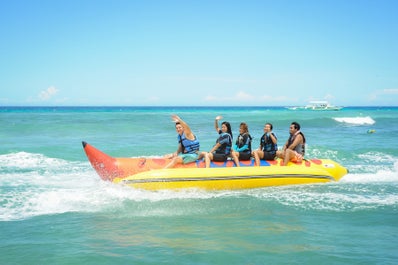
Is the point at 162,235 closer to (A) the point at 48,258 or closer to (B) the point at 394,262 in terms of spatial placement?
(A) the point at 48,258

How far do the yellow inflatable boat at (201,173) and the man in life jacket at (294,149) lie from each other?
0.10m

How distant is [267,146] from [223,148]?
89cm

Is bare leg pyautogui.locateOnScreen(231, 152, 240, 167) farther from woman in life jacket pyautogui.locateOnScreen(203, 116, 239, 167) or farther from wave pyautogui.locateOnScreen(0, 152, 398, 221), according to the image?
wave pyautogui.locateOnScreen(0, 152, 398, 221)

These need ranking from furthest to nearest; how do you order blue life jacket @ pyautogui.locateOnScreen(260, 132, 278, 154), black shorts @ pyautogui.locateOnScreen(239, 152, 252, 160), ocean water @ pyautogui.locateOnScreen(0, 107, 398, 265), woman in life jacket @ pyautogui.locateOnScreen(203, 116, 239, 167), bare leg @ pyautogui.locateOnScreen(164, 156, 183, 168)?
blue life jacket @ pyautogui.locateOnScreen(260, 132, 278, 154)
black shorts @ pyautogui.locateOnScreen(239, 152, 252, 160)
woman in life jacket @ pyautogui.locateOnScreen(203, 116, 239, 167)
bare leg @ pyautogui.locateOnScreen(164, 156, 183, 168)
ocean water @ pyautogui.locateOnScreen(0, 107, 398, 265)

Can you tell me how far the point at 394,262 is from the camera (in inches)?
156

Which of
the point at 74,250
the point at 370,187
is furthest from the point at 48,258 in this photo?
the point at 370,187

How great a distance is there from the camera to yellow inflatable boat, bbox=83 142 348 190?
6.64 m

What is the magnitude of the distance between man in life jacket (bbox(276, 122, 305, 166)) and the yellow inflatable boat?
0.33 feet

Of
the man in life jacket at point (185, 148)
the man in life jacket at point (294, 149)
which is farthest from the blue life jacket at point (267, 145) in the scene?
the man in life jacket at point (185, 148)

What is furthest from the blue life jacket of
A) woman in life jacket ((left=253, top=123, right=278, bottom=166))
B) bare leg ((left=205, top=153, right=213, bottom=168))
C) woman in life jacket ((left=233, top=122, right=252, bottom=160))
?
bare leg ((left=205, top=153, right=213, bottom=168))

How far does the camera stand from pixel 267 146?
7.47 meters

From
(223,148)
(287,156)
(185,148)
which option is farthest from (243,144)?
(185,148)

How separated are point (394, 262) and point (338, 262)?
1.77 ft

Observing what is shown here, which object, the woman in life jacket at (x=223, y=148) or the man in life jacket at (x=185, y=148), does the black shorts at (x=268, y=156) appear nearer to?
the woman in life jacket at (x=223, y=148)
